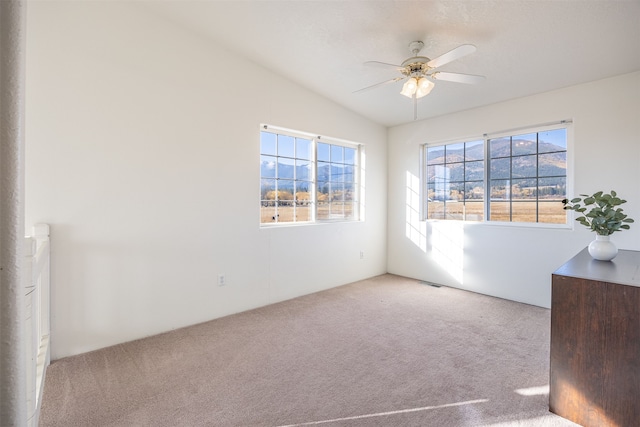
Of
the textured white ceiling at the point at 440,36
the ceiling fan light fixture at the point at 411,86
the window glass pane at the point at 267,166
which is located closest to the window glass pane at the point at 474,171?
the textured white ceiling at the point at 440,36

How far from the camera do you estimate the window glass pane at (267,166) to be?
12.1ft

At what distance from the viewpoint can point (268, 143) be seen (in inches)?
148

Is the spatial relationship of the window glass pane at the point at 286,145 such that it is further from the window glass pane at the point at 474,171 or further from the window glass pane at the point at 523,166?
the window glass pane at the point at 523,166

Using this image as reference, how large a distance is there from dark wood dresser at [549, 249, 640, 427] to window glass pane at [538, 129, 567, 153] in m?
2.07

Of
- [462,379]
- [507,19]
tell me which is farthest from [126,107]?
[462,379]

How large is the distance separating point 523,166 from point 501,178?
270mm

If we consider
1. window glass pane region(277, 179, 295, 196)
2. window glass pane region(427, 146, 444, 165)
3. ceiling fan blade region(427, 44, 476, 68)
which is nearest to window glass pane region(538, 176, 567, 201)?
window glass pane region(427, 146, 444, 165)

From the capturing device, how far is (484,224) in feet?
13.2

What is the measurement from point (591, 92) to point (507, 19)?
1.57 meters

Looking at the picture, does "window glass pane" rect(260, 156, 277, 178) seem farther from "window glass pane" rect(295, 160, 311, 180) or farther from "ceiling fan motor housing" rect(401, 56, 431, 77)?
"ceiling fan motor housing" rect(401, 56, 431, 77)

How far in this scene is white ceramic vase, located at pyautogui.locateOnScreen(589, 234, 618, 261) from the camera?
6.93 ft

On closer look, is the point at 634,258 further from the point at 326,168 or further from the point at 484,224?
the point at 326,168

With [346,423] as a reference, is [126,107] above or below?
above

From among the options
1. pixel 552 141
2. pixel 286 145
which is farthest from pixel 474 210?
pixel 286 145
